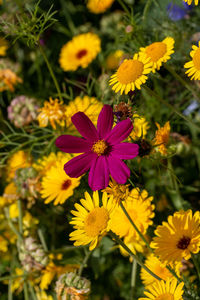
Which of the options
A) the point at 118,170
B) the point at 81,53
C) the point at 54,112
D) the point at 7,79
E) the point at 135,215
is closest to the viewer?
the point at 118,170

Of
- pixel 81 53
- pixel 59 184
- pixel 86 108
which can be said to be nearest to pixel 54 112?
pixel 86 108

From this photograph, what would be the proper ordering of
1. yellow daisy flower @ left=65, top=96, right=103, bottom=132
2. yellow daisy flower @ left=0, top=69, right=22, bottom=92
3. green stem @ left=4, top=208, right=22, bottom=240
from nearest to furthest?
yellow daisy flower @ left=65, top=96, right=103, bottom=132, green stem @ left=4, top=208, right=22, bottom=240, yellow daisy flower @ left=0, top=69, right=22, bottom=92

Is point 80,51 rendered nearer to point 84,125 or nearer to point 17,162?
point 17,162

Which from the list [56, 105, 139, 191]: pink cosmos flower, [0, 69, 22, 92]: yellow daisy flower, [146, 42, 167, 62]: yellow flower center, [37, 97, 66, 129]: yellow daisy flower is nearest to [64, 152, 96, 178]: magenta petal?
[56, 105, 139, 191]: pink cosmos flower

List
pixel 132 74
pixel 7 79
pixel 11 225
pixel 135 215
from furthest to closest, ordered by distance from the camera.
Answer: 1. pixel 7 79
2. pixel 11 225
3. pixel 135 215
4. pixel 132 74

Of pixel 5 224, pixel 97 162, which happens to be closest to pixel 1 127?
pixel 5 224

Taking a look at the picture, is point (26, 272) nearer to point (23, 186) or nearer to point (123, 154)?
point (23, 186)

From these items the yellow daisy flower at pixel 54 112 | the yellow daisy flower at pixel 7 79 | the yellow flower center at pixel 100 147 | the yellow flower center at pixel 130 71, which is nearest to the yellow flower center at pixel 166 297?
the yellow flower center at pixel 100 147

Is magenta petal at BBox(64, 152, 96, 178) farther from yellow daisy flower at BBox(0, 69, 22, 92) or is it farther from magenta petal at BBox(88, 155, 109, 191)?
yellow daisy flower at BBox(0, 69, 22, 92)
